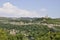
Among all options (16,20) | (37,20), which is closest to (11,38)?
(37,20)

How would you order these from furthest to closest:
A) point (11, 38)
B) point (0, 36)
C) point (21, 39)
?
point (21, 39) → point (11, 38) → point (0, 36)

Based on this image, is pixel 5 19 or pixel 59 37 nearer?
pixel 59 37

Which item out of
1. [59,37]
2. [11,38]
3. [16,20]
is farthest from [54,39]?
[16,20]

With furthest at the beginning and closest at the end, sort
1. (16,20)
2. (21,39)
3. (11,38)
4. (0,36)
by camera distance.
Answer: (16,20)
(21,39)
(11,38)
(0,36)

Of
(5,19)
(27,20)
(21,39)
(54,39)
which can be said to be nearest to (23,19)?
(27,20)

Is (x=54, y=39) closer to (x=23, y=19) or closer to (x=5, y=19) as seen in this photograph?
(x=23, y=19)

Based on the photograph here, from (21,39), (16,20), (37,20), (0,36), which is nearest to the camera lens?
(0,36)

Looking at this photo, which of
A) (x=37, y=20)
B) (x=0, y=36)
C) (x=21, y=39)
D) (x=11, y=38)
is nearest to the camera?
(x=0, y=36)

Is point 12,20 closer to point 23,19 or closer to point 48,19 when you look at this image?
point 23,19

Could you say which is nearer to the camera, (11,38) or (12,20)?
(11,38)
